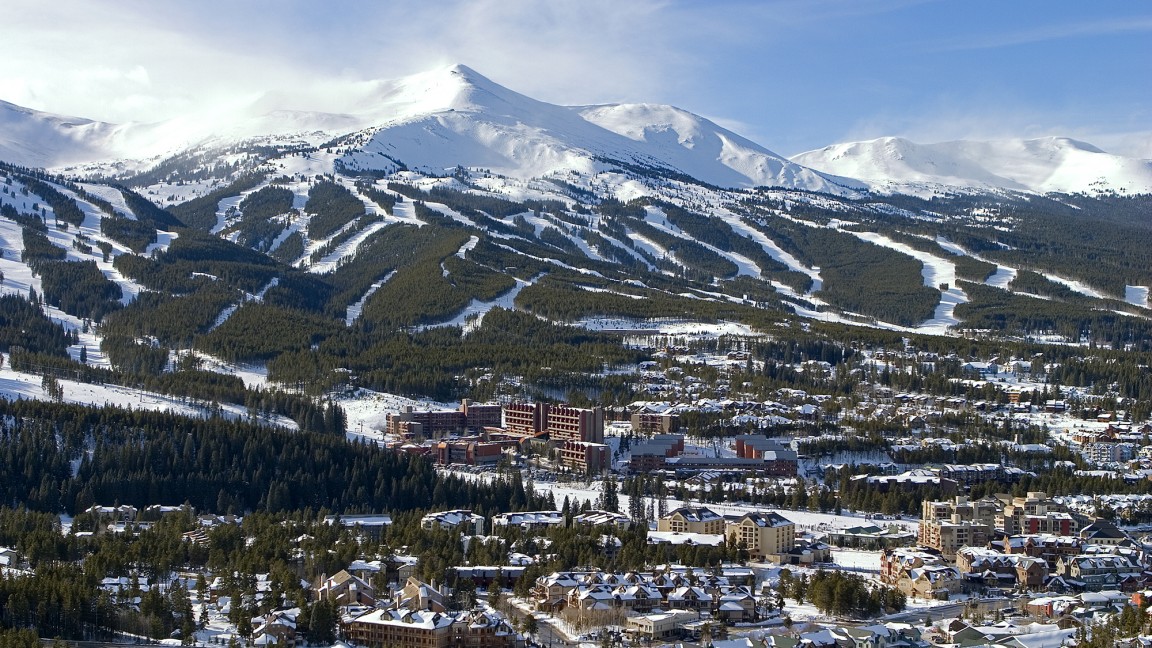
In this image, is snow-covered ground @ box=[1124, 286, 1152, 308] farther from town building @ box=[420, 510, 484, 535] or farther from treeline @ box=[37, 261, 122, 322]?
town building @ box=[420, 510, 484, 535]

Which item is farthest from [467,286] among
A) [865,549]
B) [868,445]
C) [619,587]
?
[619,587]

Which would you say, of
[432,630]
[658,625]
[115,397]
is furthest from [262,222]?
[432,630]

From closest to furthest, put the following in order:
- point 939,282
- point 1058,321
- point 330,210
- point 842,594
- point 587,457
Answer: point 842,594 → point 587,457 → point 1058,321 → point 939,282 → point 330,210

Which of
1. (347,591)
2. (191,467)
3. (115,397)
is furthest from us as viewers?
(115,397)

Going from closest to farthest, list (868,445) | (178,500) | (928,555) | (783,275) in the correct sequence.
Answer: (928,555) → (178,500) → (868,445) → (783,275)

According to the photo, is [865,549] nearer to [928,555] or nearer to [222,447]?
[928,555]

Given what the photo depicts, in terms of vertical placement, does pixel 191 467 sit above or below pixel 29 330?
below

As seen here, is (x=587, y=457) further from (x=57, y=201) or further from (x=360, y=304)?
(x=57, y=201)
